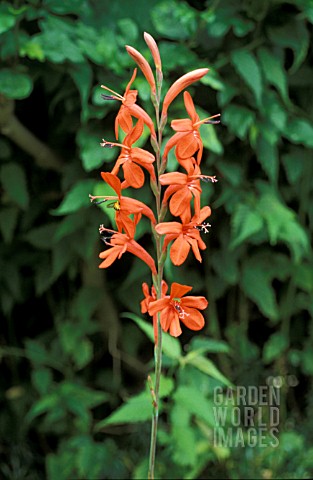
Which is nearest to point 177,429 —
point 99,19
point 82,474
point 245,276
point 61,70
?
point 82,474

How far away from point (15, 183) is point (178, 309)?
1.32 meters

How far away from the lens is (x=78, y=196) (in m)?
2.17

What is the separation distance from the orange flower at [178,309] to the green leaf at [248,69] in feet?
3.34

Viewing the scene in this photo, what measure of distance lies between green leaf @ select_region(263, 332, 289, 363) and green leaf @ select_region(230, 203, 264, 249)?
1.63 feet

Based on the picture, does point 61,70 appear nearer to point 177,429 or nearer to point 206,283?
point 206,283

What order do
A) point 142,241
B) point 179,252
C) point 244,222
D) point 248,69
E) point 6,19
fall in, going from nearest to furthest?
point 179,252 < point 6,19 < point 248,69 < point 244,222 < point 142,241

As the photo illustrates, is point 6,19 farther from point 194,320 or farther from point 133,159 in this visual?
point 194,320

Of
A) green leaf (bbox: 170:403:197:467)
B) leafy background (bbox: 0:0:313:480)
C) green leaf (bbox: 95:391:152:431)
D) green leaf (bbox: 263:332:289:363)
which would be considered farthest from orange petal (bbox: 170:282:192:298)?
green leaf (bbox: 263:332:289:363)

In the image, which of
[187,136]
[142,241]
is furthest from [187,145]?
[142,241]

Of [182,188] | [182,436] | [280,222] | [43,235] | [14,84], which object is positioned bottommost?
[182,436]

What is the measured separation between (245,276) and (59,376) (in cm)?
85

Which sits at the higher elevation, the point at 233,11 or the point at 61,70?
the point at 233,11

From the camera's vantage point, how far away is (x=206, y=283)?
257 centimetres

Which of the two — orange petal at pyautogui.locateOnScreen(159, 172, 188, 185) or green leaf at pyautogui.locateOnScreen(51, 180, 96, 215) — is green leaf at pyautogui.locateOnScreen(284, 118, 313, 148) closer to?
green leaf at pyautogui.locateOnScreen(51, 180, 96, 215)
